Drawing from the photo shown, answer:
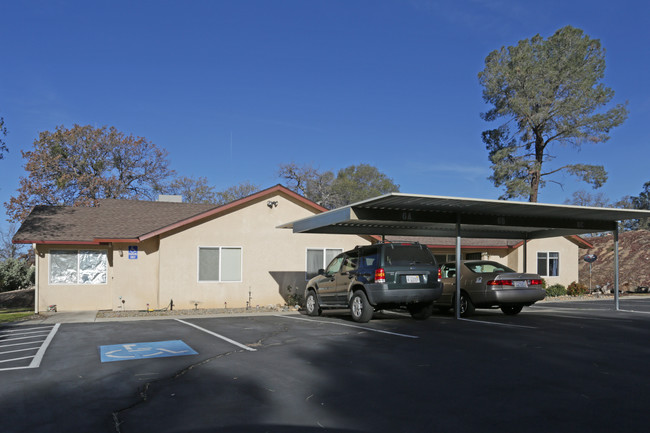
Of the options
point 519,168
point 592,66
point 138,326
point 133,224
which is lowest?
point 138,326

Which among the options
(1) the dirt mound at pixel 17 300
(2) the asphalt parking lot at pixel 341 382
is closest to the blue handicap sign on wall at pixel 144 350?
(2) the asphalt parking lot at pixel 341 382

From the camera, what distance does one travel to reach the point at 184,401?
5641mm

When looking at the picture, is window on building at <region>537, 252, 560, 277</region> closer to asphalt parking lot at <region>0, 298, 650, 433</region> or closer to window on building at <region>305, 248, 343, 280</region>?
window on building at <region>305, 248, 343, 280</region>

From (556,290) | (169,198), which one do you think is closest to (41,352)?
(169,198)

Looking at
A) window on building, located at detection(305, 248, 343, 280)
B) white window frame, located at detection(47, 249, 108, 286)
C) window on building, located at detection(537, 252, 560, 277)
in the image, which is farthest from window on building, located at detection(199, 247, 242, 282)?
window on building, located at detection(537, 252, 560, 277)

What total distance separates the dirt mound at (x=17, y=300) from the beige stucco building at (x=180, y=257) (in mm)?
6532

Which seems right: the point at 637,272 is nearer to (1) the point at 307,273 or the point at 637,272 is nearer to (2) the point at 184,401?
(1) the point at 307,273

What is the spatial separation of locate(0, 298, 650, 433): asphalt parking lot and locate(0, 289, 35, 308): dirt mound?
52.5 ft

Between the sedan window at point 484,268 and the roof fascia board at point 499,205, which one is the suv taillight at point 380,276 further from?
the sedan window at point 484,268

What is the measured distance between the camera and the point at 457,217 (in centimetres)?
1445

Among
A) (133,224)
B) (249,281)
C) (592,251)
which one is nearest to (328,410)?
(249,281)

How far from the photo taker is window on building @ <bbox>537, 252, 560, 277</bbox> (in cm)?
2709

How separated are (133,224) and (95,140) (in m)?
21.5

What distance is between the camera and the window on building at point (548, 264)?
2709 centimetres
